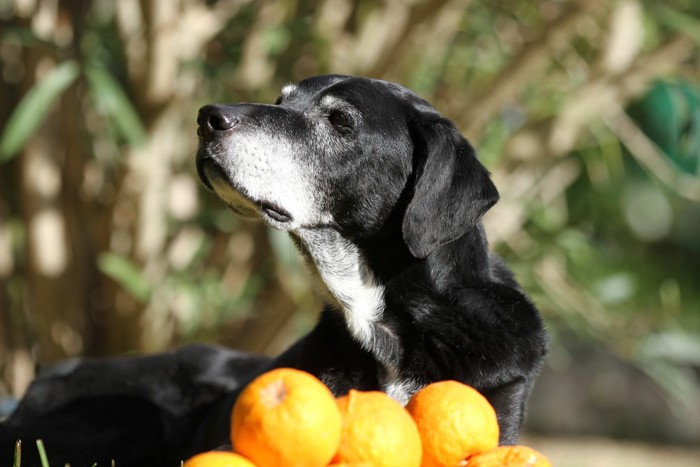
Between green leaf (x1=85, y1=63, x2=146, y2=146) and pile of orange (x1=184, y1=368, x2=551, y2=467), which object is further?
green leaf (x1=85, y1=63, x2=146, y2=146)

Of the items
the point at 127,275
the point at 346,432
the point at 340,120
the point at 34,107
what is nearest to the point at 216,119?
the point at 340,120

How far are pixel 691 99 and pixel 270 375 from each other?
102 inches

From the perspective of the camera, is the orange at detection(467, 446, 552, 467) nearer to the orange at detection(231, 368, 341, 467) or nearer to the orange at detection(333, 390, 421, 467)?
the orange at detection(333, 390, 421, 467)

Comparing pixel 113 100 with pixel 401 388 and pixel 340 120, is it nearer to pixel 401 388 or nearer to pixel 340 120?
pixel 340 120

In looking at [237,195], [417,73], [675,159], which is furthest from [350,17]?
[237,195]

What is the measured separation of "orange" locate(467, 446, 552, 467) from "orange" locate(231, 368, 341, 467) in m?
0.31

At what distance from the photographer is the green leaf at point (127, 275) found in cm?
398

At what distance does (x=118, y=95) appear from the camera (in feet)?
12.6

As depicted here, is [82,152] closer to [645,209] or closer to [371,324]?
[371,324]

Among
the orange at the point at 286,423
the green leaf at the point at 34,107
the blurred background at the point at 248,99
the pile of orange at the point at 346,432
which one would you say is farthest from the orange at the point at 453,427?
the green leaf at the point at 34,107

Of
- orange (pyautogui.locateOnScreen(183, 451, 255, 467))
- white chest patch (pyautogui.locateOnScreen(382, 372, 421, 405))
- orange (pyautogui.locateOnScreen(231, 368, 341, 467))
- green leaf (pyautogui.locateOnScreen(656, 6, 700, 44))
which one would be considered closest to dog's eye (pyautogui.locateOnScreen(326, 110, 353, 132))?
white chest patch (pyautogui.locateOnScreen(382, 372, 421, 405))

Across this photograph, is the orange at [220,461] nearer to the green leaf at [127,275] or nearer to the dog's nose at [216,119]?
the dog's nose at [216,119]

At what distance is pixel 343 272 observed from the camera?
8.93 ft

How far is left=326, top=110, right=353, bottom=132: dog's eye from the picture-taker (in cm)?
270
